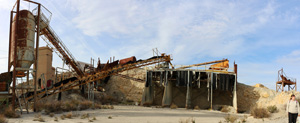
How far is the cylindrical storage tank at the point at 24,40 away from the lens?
19.5m

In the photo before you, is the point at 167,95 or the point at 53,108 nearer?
the point at 53,108

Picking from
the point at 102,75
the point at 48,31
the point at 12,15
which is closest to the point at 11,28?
the point at 12,15

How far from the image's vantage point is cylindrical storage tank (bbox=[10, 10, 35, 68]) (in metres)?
19.5

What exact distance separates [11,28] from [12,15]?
1.16m

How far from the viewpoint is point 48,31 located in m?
24.5

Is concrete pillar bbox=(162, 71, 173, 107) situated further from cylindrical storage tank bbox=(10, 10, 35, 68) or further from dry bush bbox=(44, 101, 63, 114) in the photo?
cylindrical storage tank bbox=(10, 10, 35, 68)

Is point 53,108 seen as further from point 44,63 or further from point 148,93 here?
point 44,63

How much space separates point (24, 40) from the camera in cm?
1969

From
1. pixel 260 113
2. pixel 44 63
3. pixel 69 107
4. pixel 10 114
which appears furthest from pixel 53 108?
pixel 260 113

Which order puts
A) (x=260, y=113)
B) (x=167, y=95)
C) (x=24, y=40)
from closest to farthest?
(x=260, y=113) < (x=24, y=40) < (x=167, y=95)

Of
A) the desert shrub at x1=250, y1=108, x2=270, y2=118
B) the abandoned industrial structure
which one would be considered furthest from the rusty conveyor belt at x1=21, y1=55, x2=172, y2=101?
the desert shrub at x1=250, y1=108, x2=270, y2=118

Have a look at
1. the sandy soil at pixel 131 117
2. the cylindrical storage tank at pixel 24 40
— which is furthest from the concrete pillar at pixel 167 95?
the cylindrical storage tank at pixel 24 40

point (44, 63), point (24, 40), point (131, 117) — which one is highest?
point (24, 40)

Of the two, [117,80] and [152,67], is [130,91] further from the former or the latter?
[152,67]
